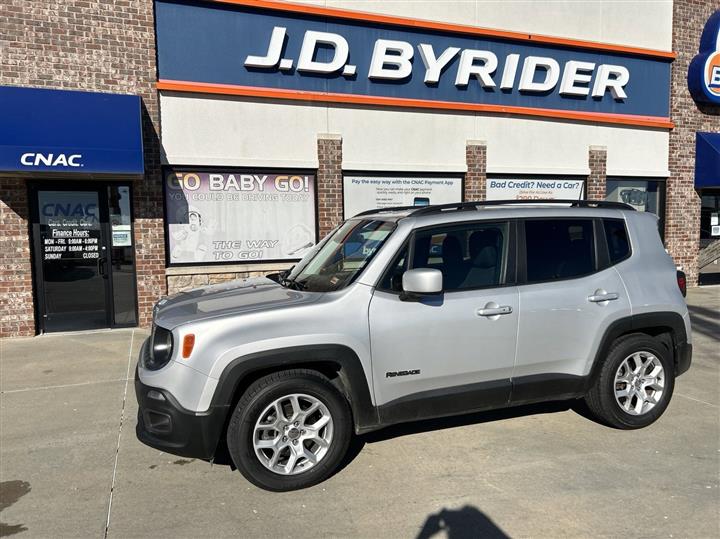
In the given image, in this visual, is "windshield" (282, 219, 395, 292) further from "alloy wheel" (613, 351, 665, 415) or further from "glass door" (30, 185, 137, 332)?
"glass door" (30, 185, 137, 332)

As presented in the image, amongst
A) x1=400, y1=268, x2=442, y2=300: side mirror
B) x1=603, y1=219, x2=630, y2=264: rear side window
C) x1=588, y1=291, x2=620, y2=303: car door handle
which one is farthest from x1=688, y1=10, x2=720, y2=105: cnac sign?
x1=400, y1=268, x2=442, y2=300: side mirror

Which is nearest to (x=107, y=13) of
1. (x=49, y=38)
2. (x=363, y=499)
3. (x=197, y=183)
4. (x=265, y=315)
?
(x=49, y=38)

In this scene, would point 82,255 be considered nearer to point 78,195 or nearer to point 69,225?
point 69,225

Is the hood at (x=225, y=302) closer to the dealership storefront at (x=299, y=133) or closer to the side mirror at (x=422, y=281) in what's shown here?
the side mirror at (x=422, y=281)

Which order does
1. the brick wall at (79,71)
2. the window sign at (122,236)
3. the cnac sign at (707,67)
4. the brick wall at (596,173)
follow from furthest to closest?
the cnac sign at (707,67) → the brick wall at (596,173) → the window sign at (122,236) → the brick wall at (79,71)

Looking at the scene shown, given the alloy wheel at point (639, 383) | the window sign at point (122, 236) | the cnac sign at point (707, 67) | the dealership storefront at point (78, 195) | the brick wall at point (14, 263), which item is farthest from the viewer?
the cnac sign at point (707, 67)

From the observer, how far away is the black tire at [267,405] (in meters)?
3.38

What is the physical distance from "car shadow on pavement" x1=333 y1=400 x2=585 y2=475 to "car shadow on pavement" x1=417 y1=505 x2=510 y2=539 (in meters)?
0.89

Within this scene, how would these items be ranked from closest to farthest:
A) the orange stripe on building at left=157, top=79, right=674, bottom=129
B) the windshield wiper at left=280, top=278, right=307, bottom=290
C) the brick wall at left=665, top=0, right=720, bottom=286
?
the windshield wiper at left=280, top=278, right=307, bottom=290 < the orange stripe on building at left=157, top=79, right=674, bottom=129 < the brick wall at left=665, top=0, right=720, bottom=286

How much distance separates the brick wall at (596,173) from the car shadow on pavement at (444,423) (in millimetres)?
7532

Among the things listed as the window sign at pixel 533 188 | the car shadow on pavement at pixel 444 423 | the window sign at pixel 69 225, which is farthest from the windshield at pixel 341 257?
the window sign at pixel 533 188

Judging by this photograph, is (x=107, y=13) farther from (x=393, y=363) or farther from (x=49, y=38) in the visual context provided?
(x=393, y=363)

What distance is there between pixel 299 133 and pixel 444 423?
623cm

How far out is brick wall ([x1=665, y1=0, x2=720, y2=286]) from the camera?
11938 mm
